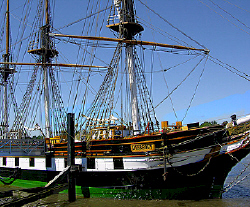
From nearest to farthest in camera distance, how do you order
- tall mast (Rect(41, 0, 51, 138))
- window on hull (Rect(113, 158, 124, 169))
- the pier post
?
window on hull (Rect(113, 158, 124, 169))
the pier post
tall mast (Rect(41, 0, 51, 138))

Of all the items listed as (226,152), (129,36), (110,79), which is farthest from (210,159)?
(129,36)

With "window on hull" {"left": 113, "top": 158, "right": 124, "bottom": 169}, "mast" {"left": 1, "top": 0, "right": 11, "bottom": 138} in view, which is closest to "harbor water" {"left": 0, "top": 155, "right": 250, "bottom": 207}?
"window on hull" {"left": 113, "top": 158, "right": 124, "bottom": 169}

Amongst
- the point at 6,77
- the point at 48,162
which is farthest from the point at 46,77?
the point at 48,162

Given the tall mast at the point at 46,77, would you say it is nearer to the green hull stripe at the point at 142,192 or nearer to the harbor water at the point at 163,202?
the harbor water at the point at 163,202

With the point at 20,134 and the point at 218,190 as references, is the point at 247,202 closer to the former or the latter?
the point at 218,190

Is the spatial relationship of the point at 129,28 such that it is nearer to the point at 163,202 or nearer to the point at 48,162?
the point at 48,162

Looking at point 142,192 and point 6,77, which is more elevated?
point 6,77

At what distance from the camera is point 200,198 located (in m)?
14.8

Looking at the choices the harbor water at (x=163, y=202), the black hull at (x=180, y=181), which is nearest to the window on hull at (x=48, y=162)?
the harbor water at (x=163, y=202)

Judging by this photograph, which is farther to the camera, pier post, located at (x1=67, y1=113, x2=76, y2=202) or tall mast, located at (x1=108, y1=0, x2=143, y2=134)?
tall mast, located at (x1=108, y1=0, x2=143, y2=134)

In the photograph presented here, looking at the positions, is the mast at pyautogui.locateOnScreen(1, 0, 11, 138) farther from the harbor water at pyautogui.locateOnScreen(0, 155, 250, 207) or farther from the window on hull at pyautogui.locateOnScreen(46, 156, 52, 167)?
the harbor water at pyautogui.locateOnScreen(0, 155, 250, 207)

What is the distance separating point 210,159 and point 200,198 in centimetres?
226

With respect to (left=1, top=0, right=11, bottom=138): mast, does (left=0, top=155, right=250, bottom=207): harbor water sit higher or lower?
lower

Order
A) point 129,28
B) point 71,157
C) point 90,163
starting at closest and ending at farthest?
point 71,157
point 90,163
point 129,28
